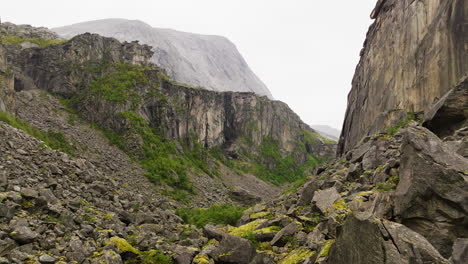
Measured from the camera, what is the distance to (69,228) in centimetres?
1375

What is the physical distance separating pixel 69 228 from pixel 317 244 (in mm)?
11050

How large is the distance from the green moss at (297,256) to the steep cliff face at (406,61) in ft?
63.5

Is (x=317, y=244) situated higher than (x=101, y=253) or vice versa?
(x=317, y=244)

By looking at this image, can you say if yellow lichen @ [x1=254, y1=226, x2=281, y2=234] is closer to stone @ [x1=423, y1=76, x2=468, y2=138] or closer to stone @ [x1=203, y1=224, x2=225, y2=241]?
stone @ [x1=203, y1=224, x2=225, y2=241]

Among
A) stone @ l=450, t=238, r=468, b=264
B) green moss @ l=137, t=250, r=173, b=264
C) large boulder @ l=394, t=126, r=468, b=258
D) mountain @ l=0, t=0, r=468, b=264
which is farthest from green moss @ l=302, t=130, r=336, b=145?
stone @ l=450, t=238, r=468, b=264

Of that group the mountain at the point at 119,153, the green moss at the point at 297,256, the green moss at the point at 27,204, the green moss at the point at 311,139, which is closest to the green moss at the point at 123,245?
the mountain at the point at 119,153

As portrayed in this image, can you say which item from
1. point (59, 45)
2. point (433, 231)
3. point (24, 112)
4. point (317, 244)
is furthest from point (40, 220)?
point (59, 45)

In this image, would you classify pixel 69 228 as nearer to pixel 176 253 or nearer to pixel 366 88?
pixel 176 253

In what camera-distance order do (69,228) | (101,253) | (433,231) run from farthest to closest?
(69,228), (101,253), (433,231)

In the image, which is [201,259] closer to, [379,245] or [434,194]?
[379,245]

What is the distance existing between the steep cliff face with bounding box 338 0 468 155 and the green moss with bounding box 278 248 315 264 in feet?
63.5

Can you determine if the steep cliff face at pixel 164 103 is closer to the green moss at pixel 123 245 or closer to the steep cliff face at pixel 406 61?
the steep cliff face at pixel 406 61

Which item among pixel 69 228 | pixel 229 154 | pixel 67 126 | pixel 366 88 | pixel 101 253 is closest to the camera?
pixel 101 253

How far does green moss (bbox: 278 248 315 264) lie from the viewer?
1185cm
